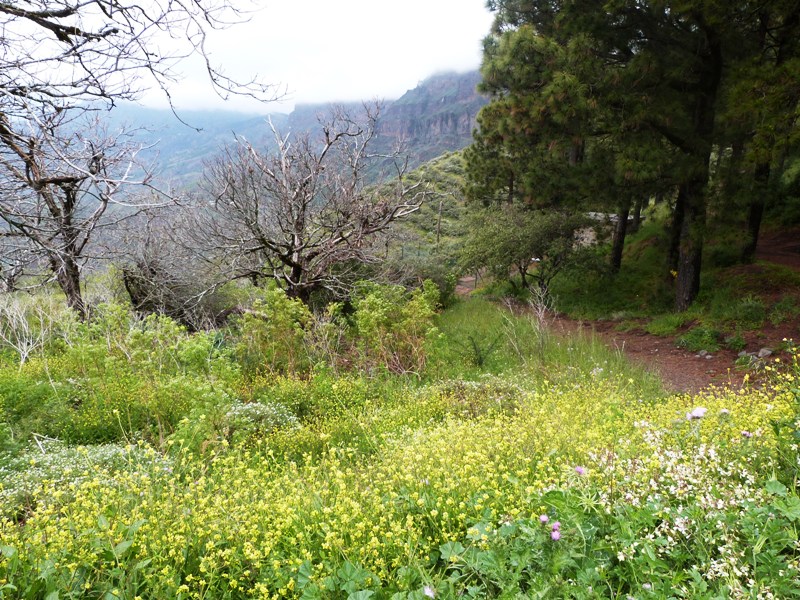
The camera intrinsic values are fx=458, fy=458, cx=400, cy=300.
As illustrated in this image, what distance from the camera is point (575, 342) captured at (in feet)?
27.1

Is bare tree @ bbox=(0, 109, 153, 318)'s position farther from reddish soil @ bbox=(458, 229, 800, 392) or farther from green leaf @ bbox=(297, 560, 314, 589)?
reddish soil @ bbox=(458, 229, 800, 392)

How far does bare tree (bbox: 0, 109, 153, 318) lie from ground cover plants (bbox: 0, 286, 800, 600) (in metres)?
1.57

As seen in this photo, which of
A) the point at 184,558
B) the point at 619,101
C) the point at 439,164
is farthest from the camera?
the point at 439,164

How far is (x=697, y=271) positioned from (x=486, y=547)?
11.4 meters

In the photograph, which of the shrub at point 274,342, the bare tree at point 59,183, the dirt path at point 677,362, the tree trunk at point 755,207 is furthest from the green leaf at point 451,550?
the tree trunk at point 755,207

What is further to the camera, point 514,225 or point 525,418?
point 514,225

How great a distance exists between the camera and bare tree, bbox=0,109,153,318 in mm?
3229

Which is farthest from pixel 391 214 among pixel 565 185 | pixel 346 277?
pixel 565 185

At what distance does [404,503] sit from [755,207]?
15279 millimetres

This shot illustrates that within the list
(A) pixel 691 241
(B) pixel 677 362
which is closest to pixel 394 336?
(B) pixel 677 362

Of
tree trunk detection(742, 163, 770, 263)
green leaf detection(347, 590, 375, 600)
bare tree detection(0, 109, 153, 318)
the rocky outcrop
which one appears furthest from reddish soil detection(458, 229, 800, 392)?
the rocky outcrop

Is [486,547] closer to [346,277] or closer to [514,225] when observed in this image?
[346,277]

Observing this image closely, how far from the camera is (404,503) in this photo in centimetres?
258

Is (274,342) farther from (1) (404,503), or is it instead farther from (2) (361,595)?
(2) (361,595)
